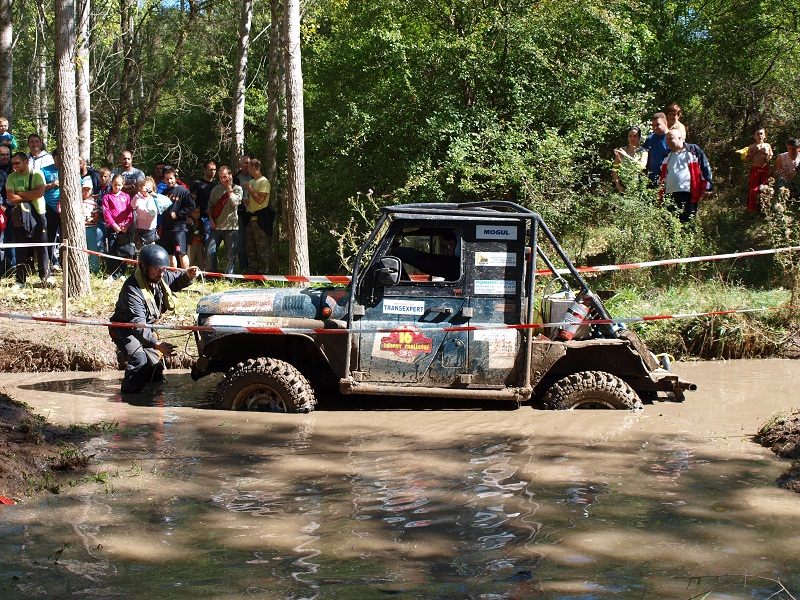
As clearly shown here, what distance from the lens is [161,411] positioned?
8445mm

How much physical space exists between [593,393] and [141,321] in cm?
425

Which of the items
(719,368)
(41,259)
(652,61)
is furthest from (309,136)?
(719,368)

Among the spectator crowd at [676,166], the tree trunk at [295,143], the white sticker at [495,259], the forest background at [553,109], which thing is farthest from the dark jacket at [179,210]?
the white sticker at [495,259]

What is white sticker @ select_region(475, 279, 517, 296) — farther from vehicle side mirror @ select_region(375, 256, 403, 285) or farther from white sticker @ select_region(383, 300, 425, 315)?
vehicle side mirror @ select_region(375, 256, 403, 285)

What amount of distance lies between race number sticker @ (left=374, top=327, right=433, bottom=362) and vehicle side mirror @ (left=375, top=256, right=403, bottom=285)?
1.57ft

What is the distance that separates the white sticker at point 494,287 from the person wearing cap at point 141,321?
8.98ft

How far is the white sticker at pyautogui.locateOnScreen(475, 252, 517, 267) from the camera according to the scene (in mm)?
8000

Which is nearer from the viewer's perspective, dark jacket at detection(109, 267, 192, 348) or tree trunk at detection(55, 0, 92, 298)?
dark jacket at detection(109, 267, 192, 348)

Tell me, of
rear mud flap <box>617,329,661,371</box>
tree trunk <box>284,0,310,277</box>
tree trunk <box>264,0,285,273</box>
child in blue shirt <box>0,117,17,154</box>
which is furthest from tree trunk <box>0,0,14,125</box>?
rear mud flap <box>617,329,661,371</box>

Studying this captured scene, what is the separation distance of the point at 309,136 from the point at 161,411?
9.17 meters

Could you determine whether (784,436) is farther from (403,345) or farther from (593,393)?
(403,345)

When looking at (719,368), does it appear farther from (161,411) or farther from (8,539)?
(8,539)

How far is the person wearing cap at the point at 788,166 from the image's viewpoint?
13.9 m

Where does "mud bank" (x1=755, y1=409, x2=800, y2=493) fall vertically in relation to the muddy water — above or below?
above
